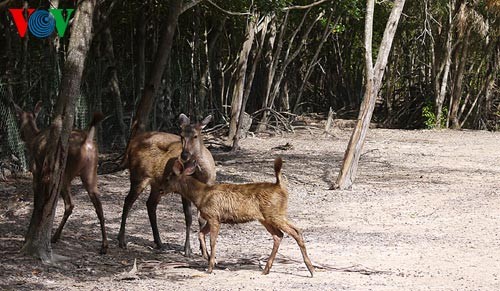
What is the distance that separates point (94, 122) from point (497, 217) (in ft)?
20.4

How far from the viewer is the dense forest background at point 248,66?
1719cm

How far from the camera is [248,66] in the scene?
95.3 feet

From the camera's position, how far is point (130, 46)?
2402 centimetres

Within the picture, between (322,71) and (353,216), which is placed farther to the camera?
(322,71)

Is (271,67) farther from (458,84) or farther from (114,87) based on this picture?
(458,84)

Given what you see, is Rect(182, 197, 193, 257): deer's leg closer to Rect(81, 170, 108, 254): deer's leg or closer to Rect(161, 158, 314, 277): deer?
Rect(161, 158, 314, 277): deer

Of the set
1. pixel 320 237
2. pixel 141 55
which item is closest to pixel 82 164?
pixel 320 237

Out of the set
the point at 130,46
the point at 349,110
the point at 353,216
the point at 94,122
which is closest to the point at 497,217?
the point at 353,216

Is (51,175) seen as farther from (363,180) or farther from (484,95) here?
(484,95)

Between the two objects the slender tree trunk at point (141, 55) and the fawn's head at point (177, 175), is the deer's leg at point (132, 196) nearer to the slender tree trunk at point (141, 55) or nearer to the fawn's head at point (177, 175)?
the fawn's head at point (177, 175)

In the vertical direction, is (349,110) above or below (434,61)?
below

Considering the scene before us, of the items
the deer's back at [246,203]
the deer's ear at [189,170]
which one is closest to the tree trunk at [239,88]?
the deer's ear at [189,170]

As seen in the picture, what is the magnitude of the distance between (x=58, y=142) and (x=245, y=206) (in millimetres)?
1982

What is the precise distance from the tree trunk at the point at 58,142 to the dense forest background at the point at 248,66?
3.66 metres
